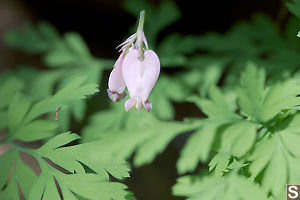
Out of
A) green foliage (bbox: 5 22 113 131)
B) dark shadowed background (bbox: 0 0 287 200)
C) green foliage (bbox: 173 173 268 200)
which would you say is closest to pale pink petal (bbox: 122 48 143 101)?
green foliage (bbox: 173 173 268 200)

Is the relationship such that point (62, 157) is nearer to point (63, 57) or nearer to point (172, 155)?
point (63, 57)

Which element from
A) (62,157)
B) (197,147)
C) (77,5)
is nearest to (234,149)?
(197,147)

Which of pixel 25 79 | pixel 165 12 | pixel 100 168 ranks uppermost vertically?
pixel 165 12

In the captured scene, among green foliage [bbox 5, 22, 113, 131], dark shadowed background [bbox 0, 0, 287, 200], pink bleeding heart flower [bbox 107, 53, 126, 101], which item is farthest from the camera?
dark shadowed background [bbox 0, 0, 287, 200]

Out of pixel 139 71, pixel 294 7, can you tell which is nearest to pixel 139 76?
pixel 139 71

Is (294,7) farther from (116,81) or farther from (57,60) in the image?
(57,60)

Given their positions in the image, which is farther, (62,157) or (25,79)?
(25,79)

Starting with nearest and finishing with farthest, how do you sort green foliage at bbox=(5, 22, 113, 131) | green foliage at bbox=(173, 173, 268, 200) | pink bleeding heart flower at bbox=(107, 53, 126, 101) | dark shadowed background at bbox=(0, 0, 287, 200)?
green foliage at bbox=(173, 173, 268, 200), pink bleeding heart flower at bbox=(107, 53, 126, 101), green foliage at bbox=(5, 22, 113, 131), dark shadowed background at bbox=(0, 0, 287, 200)

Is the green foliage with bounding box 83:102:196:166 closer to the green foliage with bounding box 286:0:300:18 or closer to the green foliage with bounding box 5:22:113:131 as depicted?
the green foliage with bounding box 286:0:300:18
